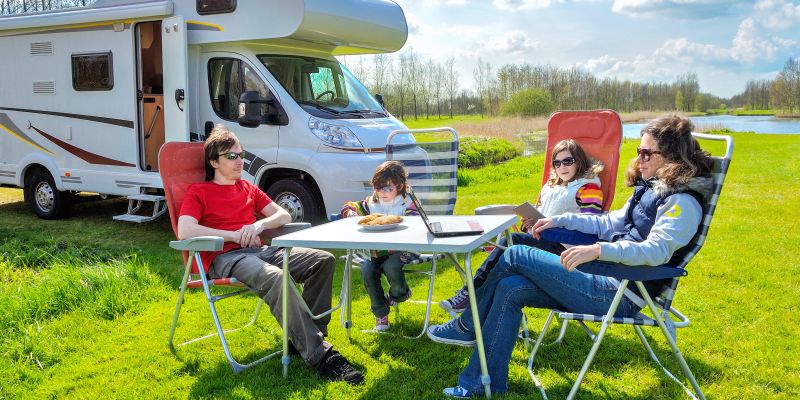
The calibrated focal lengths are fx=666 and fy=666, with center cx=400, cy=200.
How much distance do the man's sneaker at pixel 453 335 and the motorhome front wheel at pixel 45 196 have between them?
6896 mm

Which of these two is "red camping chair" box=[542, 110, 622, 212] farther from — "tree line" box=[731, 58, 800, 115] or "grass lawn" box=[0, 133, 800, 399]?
"tree line" box=[731, 58, 800, 115]

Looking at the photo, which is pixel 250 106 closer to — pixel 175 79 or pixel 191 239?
pixel 175 79

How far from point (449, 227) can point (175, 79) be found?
469cm

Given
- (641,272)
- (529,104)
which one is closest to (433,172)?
(641,272)

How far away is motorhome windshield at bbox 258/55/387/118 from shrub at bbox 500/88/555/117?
92.7ft

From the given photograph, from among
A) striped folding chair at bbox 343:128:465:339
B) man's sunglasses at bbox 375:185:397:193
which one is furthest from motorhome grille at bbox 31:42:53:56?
man's sunglasses at bbox 375:185:397:193

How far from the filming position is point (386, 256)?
4047 mm

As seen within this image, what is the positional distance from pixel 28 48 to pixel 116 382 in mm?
6216

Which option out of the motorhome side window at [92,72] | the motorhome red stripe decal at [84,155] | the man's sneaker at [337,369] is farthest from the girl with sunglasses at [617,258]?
the motorhome side window at [92,72]

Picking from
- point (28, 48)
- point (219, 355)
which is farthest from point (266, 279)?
point (28, 48)

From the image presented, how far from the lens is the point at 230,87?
7.05m

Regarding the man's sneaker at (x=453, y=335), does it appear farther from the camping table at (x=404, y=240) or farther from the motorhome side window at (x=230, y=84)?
the motorhome side window at (x=230, y=84)

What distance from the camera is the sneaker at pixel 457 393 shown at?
313cm

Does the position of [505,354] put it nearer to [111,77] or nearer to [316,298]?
[316,298]
